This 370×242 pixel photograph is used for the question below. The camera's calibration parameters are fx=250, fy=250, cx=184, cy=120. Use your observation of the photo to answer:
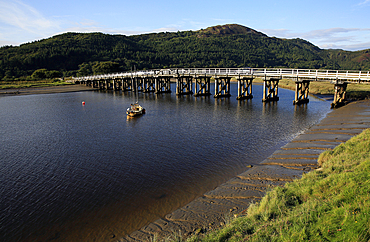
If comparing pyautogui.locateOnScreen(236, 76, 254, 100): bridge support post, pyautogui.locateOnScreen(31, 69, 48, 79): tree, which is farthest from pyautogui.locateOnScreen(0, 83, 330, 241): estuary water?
pyautogui.locateOnScreen(31, 69, 48, 79): tree

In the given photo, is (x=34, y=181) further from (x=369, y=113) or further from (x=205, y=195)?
(x=369, y=113)

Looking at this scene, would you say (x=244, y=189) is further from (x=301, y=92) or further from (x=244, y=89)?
(x=244, y=89)

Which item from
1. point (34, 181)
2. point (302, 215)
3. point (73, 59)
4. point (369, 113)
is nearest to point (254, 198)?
point (302, 215)

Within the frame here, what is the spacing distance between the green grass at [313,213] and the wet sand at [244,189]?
1306 millimetres

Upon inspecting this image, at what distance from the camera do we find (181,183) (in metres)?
13.2

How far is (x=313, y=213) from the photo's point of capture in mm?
7148

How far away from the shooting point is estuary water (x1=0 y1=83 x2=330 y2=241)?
10297mm

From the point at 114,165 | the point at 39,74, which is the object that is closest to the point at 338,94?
the point at 114,165

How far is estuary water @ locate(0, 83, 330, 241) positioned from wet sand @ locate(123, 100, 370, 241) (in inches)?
28.0

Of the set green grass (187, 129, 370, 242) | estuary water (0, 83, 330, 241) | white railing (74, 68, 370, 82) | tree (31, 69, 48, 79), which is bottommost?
estuary water (0, 83, 330, 241)

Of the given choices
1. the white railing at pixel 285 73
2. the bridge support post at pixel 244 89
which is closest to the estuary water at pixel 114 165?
the white railing at pixel 285 73

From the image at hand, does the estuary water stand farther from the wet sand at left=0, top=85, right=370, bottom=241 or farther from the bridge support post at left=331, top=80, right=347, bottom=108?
the bridge support post at left=331, top=80, right=347, bottom=108

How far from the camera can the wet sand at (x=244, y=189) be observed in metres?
9.14

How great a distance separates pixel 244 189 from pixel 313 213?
467cm
